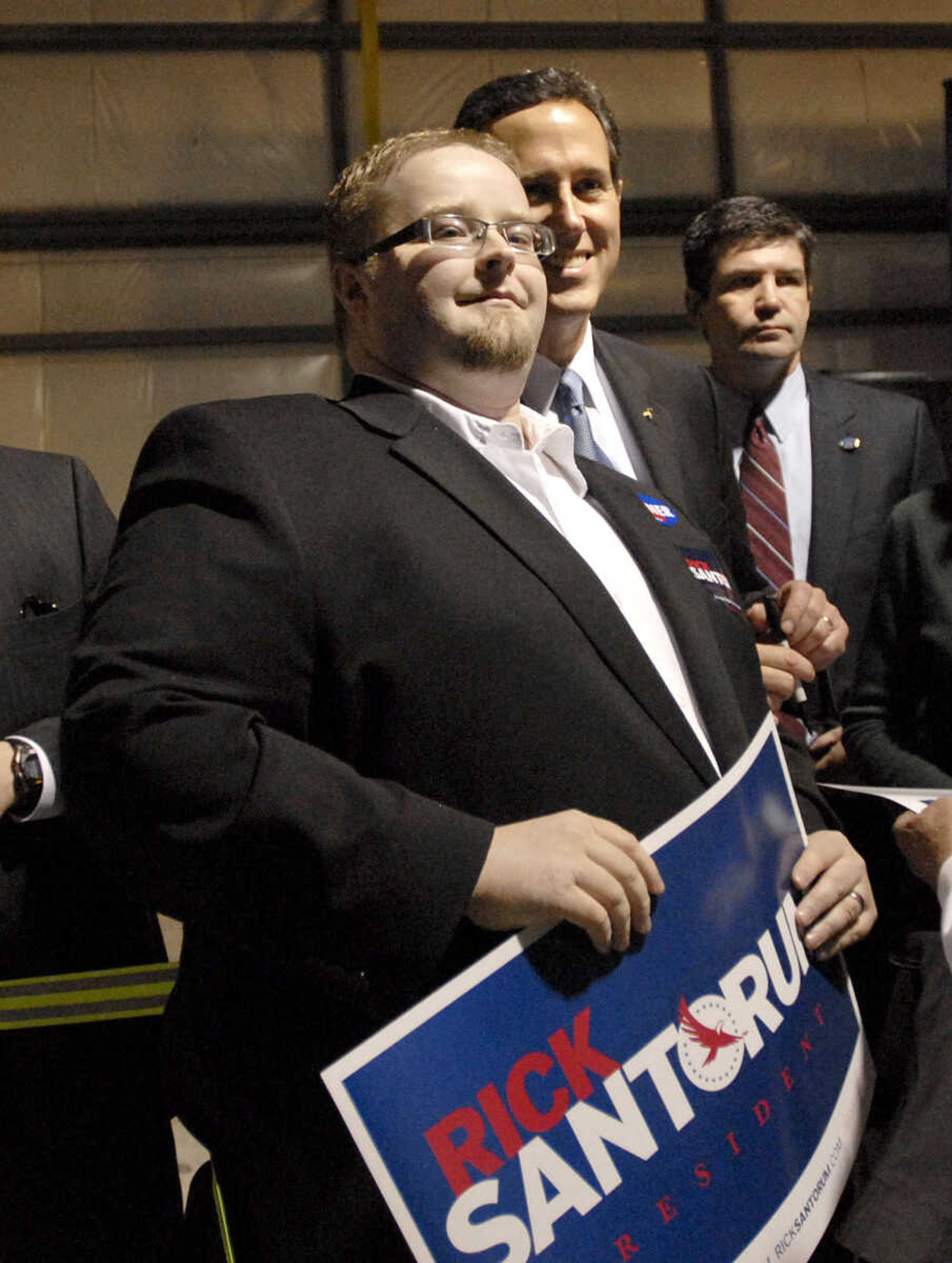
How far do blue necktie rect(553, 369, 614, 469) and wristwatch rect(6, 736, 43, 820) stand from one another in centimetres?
89

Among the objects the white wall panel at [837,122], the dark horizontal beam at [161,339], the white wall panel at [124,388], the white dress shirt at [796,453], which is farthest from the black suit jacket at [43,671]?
the white wall panel at [837,122]

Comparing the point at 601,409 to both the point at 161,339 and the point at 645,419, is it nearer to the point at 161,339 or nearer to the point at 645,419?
the point at 645,419

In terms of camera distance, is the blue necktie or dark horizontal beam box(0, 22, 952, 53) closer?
the blue necktie

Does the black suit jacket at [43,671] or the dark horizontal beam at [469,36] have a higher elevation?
the dark horizontal beam at [469,36]

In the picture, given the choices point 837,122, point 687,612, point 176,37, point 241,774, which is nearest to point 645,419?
point 687,612

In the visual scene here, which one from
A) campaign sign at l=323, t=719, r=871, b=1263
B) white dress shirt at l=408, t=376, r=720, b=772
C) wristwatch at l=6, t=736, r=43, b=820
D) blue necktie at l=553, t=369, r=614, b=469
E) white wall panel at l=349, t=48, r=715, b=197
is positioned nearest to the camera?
campaign sign at l=323, t=719, r=871, b=1263

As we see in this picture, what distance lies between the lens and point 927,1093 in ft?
4.98

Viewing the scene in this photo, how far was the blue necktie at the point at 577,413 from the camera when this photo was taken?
208 centimetres

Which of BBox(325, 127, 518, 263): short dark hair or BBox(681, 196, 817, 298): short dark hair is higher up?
BBox(681, 196, 817, 298): short dark hair

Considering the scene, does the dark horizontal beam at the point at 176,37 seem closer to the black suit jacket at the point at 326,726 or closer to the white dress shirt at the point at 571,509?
the white dress shirt at the point at 571,509

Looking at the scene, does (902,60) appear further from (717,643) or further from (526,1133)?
(526,1133)

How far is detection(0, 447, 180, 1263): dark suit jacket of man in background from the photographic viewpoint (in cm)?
168

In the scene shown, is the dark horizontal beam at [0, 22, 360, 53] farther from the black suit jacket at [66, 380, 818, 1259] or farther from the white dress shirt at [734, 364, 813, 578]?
the black suit jacket at [66, 380, 818, 1259]

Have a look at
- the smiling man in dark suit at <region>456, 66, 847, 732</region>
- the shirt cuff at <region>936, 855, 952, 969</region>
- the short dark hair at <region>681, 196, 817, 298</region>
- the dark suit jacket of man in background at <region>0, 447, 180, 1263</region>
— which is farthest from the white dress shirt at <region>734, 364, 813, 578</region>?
the dark suit jacket of man in background at <region>0, 447, 180, 1263</region>
